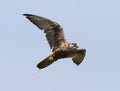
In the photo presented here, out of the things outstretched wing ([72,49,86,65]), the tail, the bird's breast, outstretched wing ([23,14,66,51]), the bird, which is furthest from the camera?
outstretched wing ([23,14,66,51])

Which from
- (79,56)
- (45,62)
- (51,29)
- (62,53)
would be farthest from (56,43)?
(45,62)

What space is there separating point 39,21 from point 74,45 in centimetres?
251

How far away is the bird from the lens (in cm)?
1608

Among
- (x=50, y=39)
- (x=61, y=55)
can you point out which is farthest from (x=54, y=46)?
(x=61, y=55)

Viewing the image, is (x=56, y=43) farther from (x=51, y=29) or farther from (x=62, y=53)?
(x=62, y=53)

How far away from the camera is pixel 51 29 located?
60.8 ft

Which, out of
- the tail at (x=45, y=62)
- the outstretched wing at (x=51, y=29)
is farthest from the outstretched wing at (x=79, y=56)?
the tail at (x=45, y=62)

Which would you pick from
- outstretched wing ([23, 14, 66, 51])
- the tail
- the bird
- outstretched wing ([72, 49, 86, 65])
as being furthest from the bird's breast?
outstretched wing ([23, 14, 66, 51])

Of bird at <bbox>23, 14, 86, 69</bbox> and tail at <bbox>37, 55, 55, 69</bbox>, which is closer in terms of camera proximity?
tail at <bbox>37, 55, 55, 69</bbox>

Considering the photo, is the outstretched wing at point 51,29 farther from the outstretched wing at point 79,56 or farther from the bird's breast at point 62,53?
the bird's breast at point 62,53

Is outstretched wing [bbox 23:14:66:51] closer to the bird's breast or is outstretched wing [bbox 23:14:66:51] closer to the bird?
the bird

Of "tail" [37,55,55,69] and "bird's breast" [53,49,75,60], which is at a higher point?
"bird's breast" [53,49,75,60]

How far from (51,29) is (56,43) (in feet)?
2.49

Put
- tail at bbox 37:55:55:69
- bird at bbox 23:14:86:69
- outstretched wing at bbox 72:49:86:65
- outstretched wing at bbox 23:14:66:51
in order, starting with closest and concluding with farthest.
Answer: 1. tail at bbox 37:55:55:69
2. bird at bbox 23:14:86:69
3. outstretched wing at bbox 72:49:86:65
4. outstretched wing at bbox 23:14:66:51
